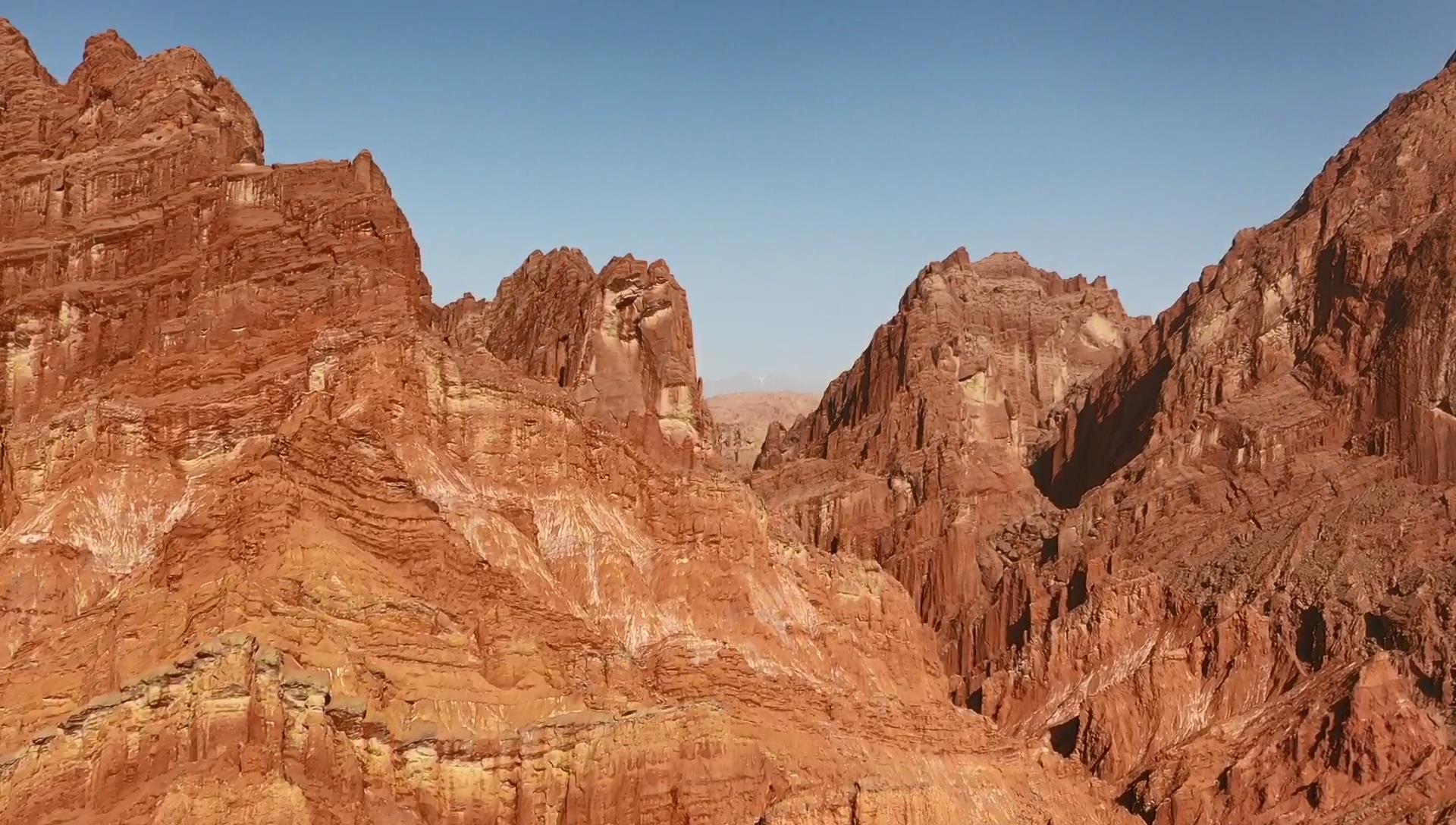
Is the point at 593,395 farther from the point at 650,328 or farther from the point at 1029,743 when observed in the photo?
the point at 1029,743

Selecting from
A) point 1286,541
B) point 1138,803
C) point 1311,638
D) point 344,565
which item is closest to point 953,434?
point 1286,541

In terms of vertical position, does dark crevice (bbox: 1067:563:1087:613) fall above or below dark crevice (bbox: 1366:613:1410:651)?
above

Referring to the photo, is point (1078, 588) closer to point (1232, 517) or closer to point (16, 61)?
point (1232, 517)

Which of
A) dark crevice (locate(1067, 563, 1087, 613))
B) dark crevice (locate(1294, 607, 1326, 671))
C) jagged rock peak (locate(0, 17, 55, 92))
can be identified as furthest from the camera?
dark crevice (locate(1067, 563, 1087, 613))

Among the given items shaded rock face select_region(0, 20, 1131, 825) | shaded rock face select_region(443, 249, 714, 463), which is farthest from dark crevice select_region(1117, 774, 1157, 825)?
shaded rock face select_region(443, 249, 714, 463)

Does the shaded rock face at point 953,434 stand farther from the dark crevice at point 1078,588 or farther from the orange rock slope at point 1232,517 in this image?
the dark crevice at point 1078,588

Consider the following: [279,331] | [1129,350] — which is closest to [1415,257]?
[1129,350]

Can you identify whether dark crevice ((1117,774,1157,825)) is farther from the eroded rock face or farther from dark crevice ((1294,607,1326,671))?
dark crevice ((1294,607,1326,671))
